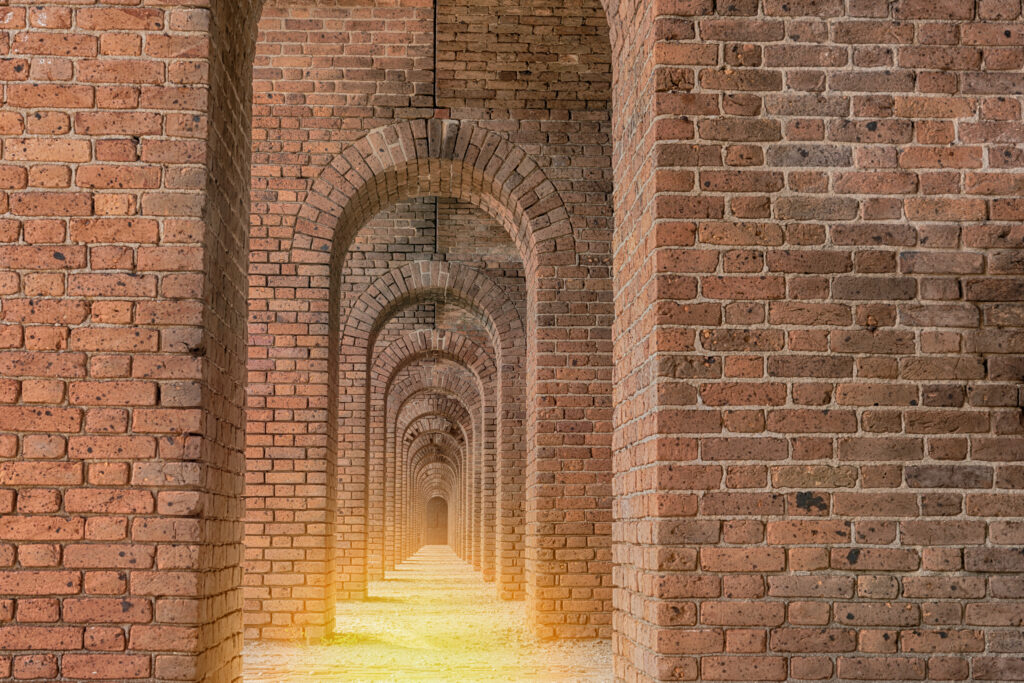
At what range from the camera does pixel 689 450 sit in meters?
3.52

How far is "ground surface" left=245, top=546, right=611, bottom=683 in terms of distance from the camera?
7258mm

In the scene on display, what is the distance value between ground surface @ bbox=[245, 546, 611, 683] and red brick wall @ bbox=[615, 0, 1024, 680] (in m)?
3.84

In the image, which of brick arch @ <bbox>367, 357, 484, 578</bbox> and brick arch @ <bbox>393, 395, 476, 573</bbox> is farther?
brick arch @ <bbox>393, 395, 476, 573</bbox>

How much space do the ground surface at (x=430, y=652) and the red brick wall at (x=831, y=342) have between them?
3845 millimetres

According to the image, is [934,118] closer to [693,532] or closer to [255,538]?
[693,532]

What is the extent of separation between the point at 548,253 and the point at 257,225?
2452 millimetres

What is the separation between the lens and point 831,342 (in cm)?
358

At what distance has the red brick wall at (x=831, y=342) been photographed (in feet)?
11.4

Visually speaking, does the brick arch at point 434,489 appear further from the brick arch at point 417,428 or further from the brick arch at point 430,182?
the brick arch at point 430,182

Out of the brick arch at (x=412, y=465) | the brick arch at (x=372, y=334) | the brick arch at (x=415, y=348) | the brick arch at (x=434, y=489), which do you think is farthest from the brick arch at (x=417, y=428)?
the brick arch at (x=372, y=334)

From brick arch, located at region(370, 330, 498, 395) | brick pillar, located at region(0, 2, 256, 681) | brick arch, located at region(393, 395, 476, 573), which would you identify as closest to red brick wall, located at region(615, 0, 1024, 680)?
brick pillar, located at region(0, 2, 256, 681)

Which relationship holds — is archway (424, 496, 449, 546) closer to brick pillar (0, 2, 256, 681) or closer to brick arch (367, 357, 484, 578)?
brick arch (367, 357, 484, 578)

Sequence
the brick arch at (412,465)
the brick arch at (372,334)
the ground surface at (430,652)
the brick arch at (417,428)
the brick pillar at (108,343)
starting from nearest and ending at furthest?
the brick pillar at (108,343) → the ground surface at (430,652) → the brick arch at (372,334) → the brick arch at (417,428) → the brick arch at (412,465)

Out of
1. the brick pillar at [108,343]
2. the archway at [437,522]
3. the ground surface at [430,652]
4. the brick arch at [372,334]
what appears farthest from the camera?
the archway at [437,522]
